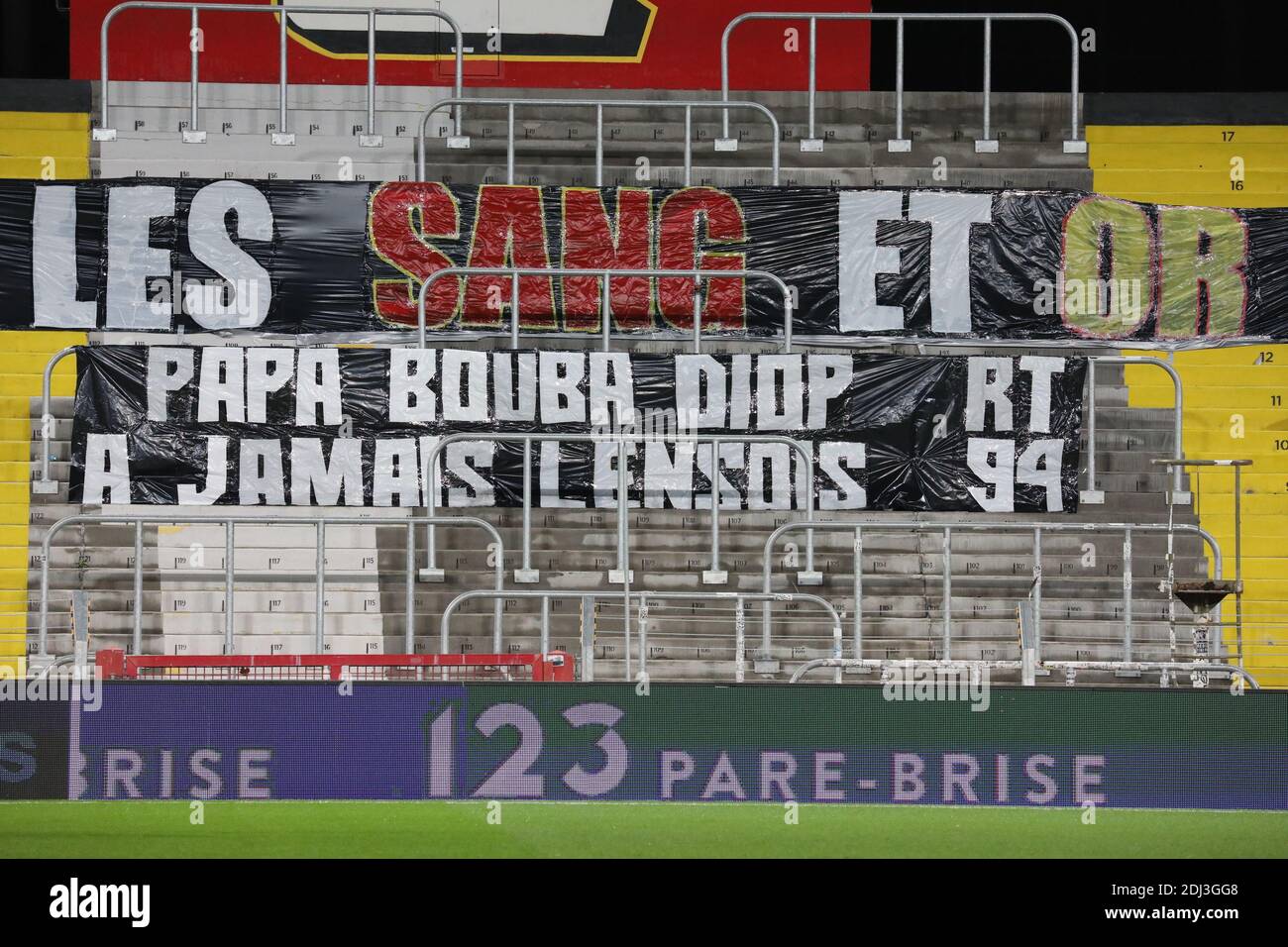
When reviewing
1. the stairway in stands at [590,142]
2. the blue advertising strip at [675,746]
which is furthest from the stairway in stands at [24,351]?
the blue advertising strip at [675,746]

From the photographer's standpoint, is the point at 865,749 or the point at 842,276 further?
the point at 842,276

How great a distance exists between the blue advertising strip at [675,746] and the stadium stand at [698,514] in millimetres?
2196

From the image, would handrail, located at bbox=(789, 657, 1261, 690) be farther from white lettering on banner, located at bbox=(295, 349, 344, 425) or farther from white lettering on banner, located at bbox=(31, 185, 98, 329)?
white lettering on banner, located at bbox=(31, 185, 98, 329)

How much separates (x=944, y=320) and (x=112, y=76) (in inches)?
340

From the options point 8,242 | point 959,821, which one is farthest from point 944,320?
point 8,242

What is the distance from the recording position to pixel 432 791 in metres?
9.30

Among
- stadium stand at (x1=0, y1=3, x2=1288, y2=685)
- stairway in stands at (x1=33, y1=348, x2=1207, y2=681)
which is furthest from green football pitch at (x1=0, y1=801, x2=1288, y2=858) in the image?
stairway in stands at (x1=33, y1=348, x2=1207, y2=681)

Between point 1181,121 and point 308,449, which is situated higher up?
point 1181,121

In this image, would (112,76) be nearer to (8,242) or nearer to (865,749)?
(8,242)

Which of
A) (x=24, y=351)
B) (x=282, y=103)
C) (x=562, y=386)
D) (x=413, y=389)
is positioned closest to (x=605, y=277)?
(x=562, y=386)

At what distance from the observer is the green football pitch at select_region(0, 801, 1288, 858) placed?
8.69 metres

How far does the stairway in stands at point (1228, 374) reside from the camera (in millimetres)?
15305
